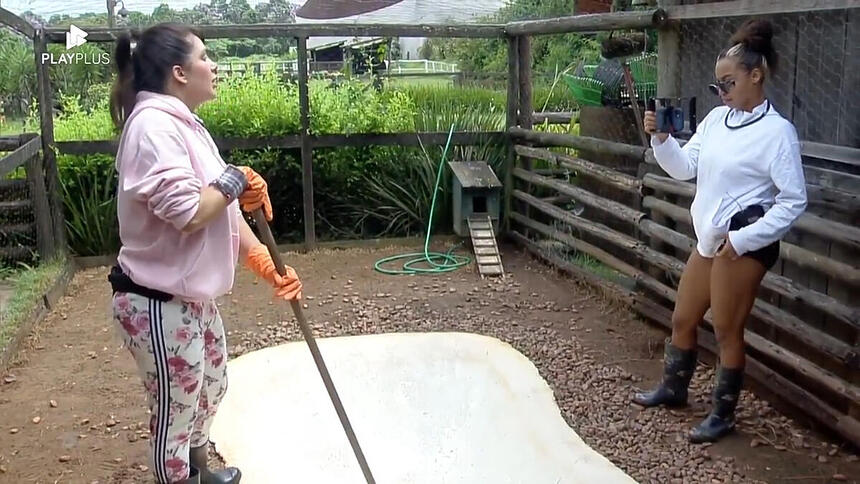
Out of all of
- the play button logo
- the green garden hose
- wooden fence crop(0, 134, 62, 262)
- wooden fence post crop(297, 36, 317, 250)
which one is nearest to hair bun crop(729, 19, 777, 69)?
the green garden hose

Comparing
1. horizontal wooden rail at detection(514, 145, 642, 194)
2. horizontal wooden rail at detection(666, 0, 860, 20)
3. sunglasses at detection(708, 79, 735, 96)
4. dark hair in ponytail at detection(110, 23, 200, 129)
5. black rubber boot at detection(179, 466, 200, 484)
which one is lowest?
black rubber boot at detection(179, 466, 200, 484)

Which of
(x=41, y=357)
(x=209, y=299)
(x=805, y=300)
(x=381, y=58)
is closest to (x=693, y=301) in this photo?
(x=805, y=300)

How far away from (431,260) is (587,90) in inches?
56.2

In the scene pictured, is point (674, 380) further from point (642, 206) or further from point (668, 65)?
point (668, 65)

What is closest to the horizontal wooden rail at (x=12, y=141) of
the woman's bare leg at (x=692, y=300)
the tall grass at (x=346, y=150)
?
the tall grass at (x=346, y=150)

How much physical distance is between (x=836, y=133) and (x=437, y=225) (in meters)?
3.18

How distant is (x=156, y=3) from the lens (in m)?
Answer: 7.09

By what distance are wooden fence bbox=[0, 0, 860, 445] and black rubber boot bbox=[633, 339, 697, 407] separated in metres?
0.33

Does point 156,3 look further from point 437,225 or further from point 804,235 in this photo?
point 804,235

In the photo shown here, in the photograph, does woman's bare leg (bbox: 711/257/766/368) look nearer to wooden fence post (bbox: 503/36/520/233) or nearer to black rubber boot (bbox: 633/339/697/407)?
black rubber boot (bbox: 633/339/697/407)

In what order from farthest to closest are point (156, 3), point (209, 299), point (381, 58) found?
point (156, 3)
point (381, 58)
point (209, 299)

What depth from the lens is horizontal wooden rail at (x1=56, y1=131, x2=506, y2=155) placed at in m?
5.50

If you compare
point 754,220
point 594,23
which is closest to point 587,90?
point 594,23

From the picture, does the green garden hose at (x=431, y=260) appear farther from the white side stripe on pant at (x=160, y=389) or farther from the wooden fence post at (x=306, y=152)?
the white side stripe on pant at (x=160, y=389)
